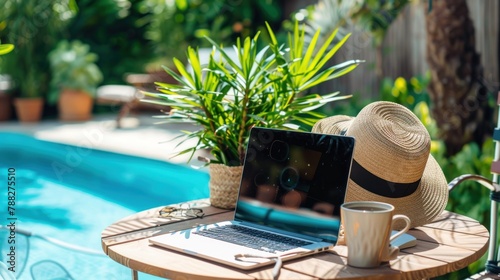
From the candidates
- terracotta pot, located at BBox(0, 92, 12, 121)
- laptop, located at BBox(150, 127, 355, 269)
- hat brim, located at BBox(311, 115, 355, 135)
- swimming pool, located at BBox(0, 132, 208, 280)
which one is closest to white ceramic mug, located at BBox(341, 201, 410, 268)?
laptop, located at BBox(150, 127, 355, 269)

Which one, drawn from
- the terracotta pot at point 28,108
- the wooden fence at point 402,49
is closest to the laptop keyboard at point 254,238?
the wooden fence at point 402,49

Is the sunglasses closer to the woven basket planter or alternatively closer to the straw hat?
the woven basket planter

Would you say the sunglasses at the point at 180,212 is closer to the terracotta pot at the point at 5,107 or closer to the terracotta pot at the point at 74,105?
the terracotta pot at the point at 74,105

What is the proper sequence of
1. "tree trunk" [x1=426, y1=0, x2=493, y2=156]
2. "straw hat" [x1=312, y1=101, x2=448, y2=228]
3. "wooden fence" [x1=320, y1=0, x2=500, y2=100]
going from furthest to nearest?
"wooden fence" [x1=320, y1=0, x2=500, y2=100] → "tree trunk" [x1=426, y1=0, x2=493, y2=156] → "straw hat" [x1=312, y1=101, x2=448, y2=228]

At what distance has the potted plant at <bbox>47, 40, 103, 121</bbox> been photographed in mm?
10672

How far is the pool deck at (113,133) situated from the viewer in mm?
7619

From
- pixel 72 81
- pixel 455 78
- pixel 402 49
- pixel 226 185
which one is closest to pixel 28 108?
pixel 72 81

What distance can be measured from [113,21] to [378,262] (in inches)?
450

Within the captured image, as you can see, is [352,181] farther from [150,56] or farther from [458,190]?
[150,56]

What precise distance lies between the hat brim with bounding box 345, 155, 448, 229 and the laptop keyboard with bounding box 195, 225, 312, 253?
29cm

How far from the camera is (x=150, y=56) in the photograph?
12.6 m

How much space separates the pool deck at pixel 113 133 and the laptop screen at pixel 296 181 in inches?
185

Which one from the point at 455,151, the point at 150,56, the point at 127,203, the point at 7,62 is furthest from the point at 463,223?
the point at 150,56

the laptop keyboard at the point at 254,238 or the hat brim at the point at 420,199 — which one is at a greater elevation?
the hat brim at the point at 420,199
